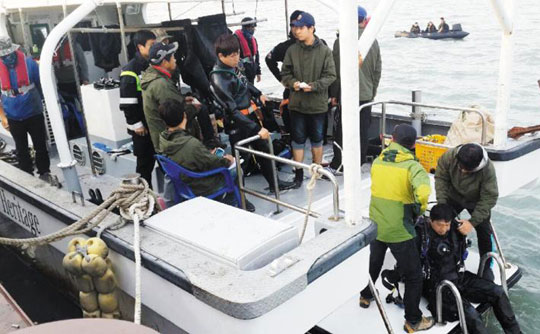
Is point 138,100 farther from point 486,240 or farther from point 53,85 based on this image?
point 486,240

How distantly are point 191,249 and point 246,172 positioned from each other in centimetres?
282

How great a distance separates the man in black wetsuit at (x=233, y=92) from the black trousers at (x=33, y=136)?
2.32 meters

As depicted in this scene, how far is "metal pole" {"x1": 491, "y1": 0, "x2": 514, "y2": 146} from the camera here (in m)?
4.13

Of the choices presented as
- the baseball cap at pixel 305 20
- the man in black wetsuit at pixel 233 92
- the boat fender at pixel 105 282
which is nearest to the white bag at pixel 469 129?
the baseball cap at pixel 305 20

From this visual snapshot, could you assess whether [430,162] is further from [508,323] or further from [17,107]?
[17,107]

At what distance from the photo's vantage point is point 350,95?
2779 millimetres

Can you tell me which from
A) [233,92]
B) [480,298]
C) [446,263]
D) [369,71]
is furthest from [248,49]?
[480,298]

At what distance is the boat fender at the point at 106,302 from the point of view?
330cm

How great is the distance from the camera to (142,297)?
10.7 ft

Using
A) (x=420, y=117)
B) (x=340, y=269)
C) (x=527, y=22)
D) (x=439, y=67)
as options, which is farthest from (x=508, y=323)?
(x=527, y=22)

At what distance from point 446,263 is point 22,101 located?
4.55 m

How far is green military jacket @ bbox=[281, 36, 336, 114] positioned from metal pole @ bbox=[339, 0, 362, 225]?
218 centimetres

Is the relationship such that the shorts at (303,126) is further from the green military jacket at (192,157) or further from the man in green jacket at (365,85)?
the green military jacket at (192,157)

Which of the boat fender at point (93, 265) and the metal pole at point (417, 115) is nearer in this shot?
the boat fender at point (93, 265)
